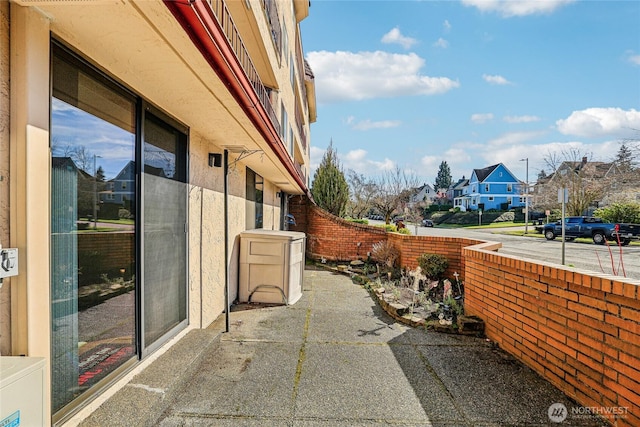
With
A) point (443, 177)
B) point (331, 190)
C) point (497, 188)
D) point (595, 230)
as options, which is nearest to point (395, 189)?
point (331, 190)

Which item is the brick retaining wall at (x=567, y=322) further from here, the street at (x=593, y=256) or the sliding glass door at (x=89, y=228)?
the sliding glass door at (x=89, y=228)

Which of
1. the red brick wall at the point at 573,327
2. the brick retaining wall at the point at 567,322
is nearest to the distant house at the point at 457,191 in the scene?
the brick retaining wall at the point at 567,322

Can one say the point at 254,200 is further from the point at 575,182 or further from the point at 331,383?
the point at 575,182

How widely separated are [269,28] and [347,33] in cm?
288

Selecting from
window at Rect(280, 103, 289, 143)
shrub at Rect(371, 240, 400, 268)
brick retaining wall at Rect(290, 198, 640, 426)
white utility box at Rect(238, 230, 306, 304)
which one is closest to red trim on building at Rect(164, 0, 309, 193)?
white utility box at Rect(238, 230, 306, 304)

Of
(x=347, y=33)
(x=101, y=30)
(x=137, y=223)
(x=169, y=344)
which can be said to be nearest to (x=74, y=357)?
(x=137, y=223)

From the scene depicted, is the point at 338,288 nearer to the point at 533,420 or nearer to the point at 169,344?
the point at 169,344

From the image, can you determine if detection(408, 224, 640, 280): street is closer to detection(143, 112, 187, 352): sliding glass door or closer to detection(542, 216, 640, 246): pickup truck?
detection(542, 216, 640, 246): pickup truck

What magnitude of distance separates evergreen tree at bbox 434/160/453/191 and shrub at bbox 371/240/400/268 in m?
86.3

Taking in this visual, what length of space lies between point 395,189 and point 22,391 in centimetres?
2473

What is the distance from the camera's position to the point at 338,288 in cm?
884

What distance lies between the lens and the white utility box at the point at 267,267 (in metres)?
6.90

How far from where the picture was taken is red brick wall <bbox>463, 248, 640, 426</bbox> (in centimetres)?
282

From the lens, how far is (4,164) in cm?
192
